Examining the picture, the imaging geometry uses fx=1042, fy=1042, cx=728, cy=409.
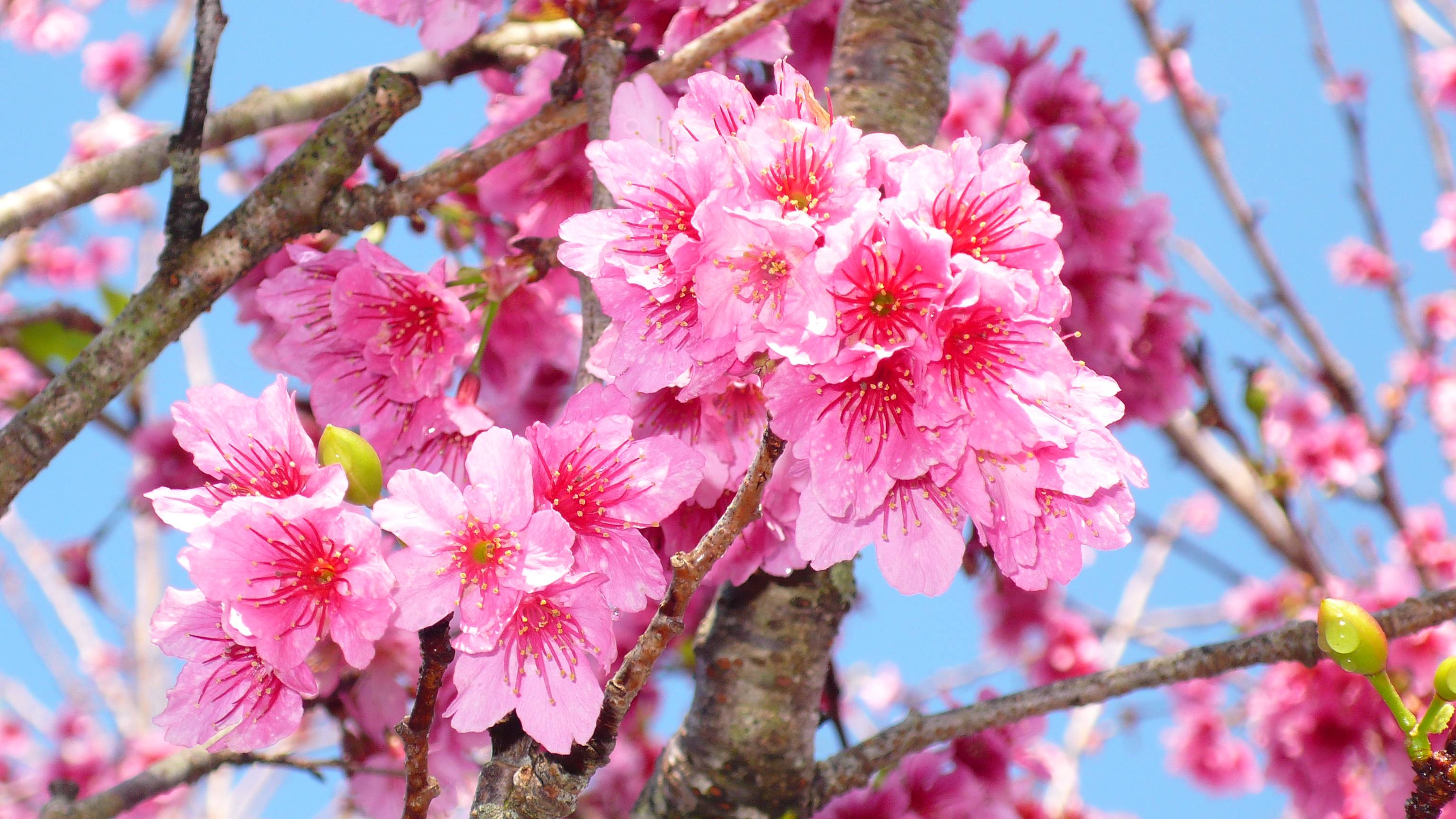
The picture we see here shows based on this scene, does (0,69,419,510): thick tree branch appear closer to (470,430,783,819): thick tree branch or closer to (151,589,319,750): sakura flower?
(151,589,319,750): sakura flower

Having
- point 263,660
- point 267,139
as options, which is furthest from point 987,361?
→ point 267,139

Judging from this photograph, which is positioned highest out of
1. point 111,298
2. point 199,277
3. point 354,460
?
point 111,298

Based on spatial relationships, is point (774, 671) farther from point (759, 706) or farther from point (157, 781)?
point (157, 781)

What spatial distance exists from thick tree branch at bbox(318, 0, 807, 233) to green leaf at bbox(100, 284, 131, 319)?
1179 mm

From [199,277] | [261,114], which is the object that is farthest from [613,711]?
[261,114]

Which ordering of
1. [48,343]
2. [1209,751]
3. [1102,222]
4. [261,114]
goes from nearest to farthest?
1. [261,114]
2. [1102,222]
3. [48,343]
4. [1209,751]

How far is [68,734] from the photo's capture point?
16.3 ft

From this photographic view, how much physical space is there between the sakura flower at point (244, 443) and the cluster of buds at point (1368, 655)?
0.94 metres

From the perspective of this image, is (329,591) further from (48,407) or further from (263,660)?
(48,407)

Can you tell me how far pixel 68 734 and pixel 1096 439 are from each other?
553 cm

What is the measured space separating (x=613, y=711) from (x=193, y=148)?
A: 98 centimetres

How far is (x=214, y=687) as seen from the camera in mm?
1002

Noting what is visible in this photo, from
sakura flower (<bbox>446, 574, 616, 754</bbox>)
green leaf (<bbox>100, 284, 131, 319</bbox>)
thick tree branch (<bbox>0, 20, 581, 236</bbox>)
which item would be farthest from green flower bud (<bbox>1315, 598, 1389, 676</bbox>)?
green leaf (<bbox>100, 284, 131, 319</bbox>)

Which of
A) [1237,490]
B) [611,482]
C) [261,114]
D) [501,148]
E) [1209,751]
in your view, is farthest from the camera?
[1209,751]
